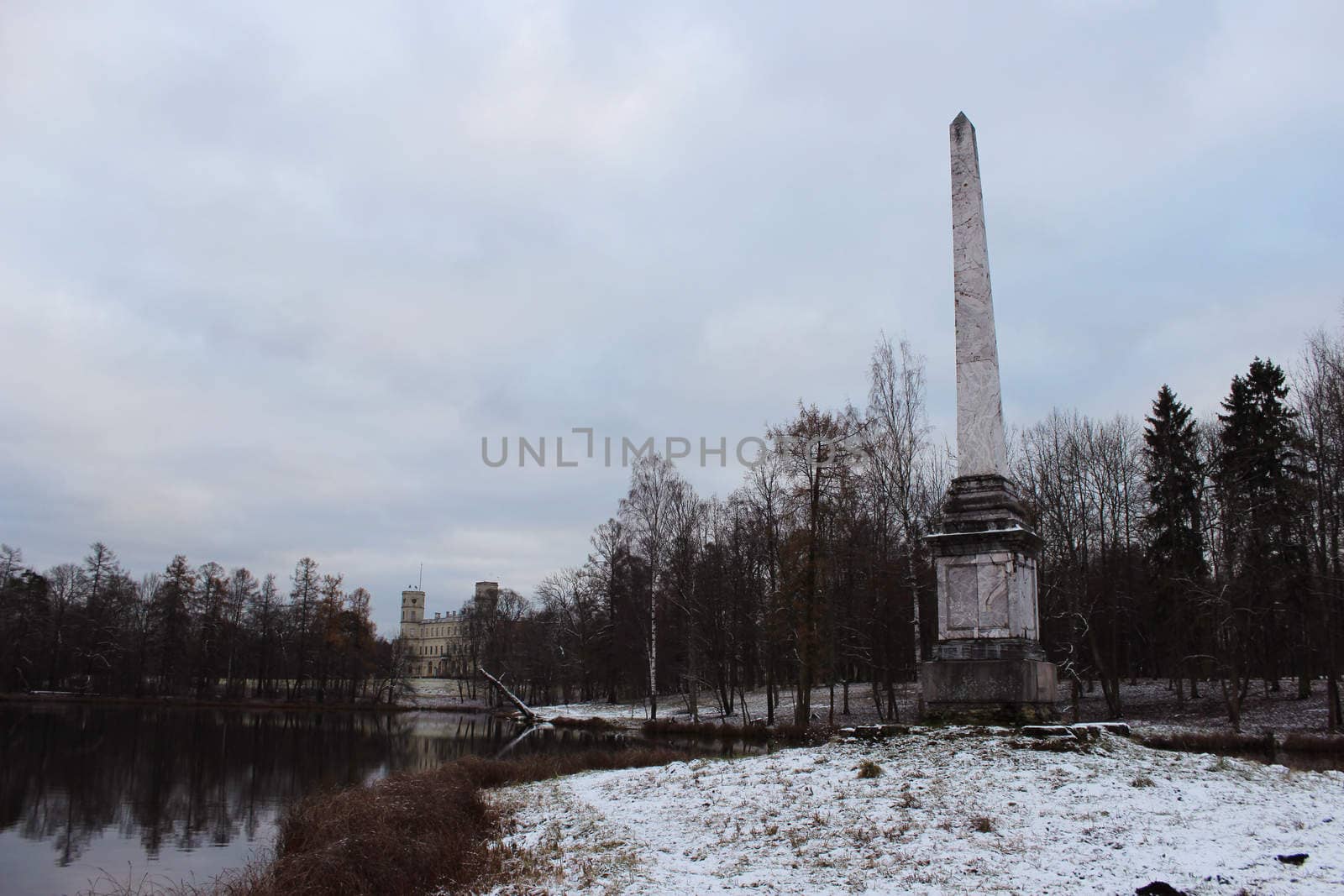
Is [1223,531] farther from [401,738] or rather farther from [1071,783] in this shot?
[401,738]

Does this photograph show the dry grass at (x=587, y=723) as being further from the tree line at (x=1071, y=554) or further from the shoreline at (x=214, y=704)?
the shoreline at (x=214, y=704)

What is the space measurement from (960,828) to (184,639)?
64494 millimetres

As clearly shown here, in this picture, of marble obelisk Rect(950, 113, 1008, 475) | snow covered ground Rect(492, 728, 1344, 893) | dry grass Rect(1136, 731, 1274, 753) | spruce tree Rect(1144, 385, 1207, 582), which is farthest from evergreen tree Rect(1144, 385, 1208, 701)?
snow covered ground Rect(492, 728, 1344, 893)

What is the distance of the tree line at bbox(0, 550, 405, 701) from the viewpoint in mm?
60469

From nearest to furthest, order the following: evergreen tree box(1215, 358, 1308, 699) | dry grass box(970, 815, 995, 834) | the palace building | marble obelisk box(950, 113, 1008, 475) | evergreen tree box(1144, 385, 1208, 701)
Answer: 1. dry grass box(970, 815, 995, 834)
2. marble obelisk box(950, 113, 1008, 475)
3. evergreen tree box(1215, 358, 1308, 699)
4. evergreen tree box(1144, 385, 1208, 701)
5. the palace building

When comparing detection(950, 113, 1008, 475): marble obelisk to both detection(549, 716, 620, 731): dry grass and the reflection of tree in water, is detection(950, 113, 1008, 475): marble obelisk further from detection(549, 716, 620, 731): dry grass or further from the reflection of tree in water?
detection(549, 716, 620, 731): dry grass

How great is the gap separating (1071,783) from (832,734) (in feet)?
16.2

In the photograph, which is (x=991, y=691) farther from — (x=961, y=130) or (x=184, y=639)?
(x=184, y=639)

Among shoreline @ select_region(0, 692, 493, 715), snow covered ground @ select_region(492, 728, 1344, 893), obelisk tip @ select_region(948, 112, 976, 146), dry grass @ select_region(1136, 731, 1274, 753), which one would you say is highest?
obelisk tip @ select_region(948, 112, 976, 146)

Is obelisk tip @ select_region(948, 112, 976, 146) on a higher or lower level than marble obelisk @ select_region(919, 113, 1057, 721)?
higher

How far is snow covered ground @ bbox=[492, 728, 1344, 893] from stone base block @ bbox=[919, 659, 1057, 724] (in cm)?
56

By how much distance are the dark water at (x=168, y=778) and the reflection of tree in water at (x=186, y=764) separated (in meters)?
0.04

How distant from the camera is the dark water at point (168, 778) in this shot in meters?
14.4

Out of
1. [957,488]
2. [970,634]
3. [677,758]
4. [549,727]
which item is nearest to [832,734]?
[970,634]
